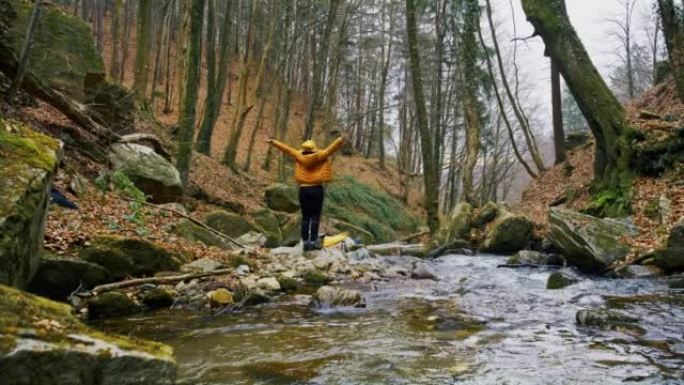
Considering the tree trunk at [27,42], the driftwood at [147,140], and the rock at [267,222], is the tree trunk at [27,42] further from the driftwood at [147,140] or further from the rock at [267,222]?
the rock at [267,222]

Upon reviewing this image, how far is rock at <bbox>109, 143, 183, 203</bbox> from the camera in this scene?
10367 millimetres

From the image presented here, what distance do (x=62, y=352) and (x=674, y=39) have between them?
47.5ft

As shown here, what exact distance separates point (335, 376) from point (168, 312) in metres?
2.54

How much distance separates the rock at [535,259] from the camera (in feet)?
31.3

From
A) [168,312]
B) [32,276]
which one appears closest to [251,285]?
[168,312]

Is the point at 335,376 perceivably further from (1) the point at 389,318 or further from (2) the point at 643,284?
(2) the point at 643,284

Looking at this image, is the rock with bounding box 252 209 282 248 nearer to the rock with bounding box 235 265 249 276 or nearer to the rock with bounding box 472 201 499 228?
the rock with bounding box 472 201 499 228

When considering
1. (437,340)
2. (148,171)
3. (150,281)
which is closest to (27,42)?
(150,281)

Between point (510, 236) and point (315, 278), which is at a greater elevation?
point (510, 236)

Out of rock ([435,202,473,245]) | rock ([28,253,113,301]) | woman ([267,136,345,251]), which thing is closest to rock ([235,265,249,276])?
rock ([28,253,113,301])

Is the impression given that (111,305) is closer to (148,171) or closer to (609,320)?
(609,320)

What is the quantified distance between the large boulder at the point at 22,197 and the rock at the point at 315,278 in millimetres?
3639

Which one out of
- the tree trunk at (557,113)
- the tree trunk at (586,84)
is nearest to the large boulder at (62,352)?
the tree trunk at (586,84)

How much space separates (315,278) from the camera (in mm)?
7727
